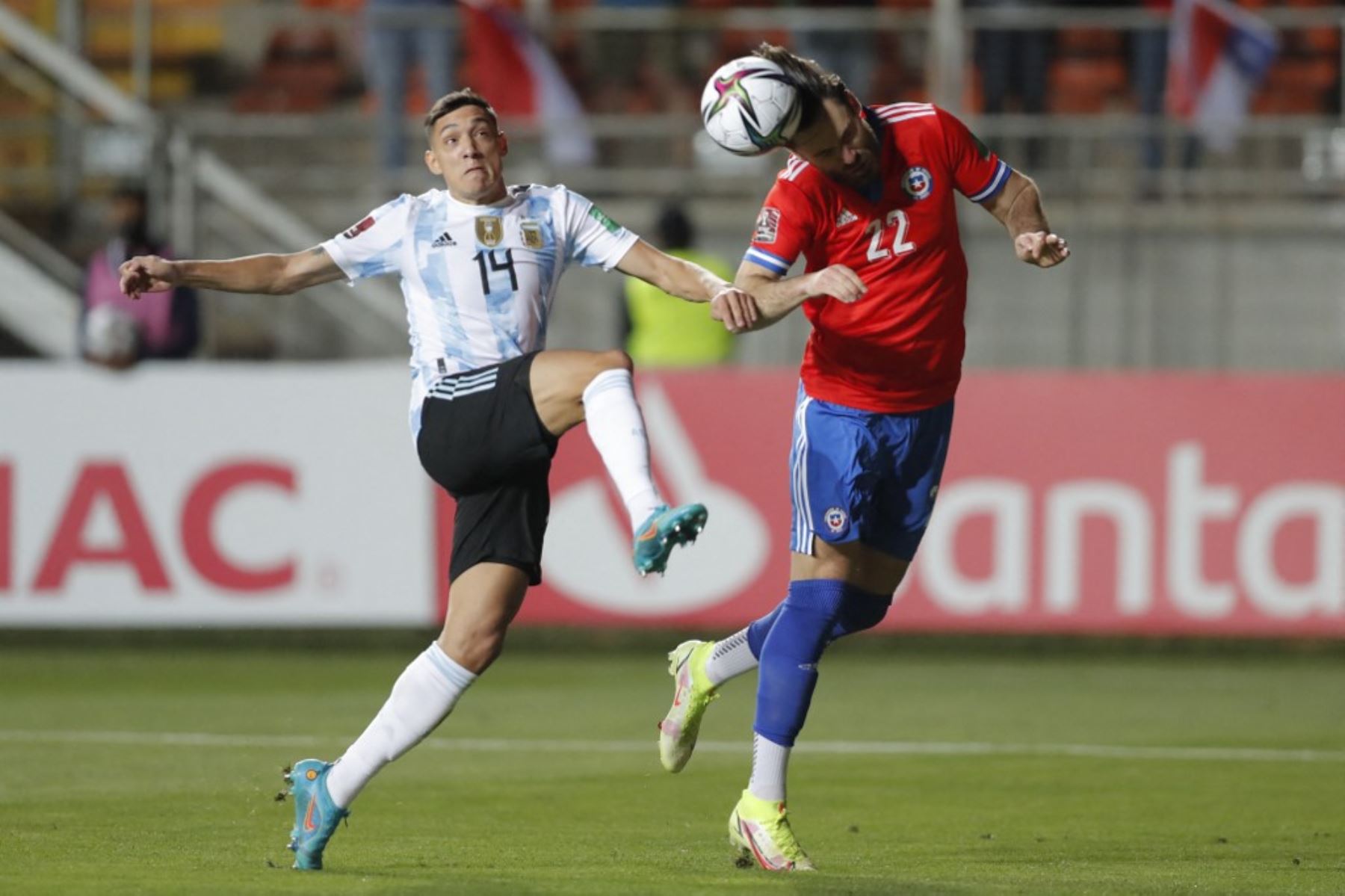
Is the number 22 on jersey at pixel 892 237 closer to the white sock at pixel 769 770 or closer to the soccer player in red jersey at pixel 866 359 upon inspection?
the soccer player in red jersey at pixel 866 359

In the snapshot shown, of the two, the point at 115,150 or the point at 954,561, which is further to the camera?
the point at 115,150

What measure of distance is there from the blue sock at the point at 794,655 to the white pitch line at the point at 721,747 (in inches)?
115

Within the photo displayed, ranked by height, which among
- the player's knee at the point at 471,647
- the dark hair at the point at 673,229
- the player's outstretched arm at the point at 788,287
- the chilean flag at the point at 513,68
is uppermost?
the chilean flag at the point at 513,68

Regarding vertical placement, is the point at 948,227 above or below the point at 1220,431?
above

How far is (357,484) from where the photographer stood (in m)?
13.8

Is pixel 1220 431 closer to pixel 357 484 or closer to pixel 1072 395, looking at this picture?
pixel 1072 395

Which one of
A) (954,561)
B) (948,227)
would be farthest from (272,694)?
(948,227)

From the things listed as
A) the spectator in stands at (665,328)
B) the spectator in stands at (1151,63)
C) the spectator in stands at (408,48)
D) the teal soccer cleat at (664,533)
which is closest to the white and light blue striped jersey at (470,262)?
the teal soccer cleat at (664,533)

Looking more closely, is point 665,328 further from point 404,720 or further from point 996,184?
point 404,720

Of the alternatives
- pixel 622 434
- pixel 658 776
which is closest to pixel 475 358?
pixel 622 434

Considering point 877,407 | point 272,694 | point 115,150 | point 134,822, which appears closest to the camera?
point 877,407

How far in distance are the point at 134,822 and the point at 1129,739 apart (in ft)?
15.7

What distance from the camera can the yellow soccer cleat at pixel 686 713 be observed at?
26.0 ft

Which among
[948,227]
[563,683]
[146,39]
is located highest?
[146,39]
